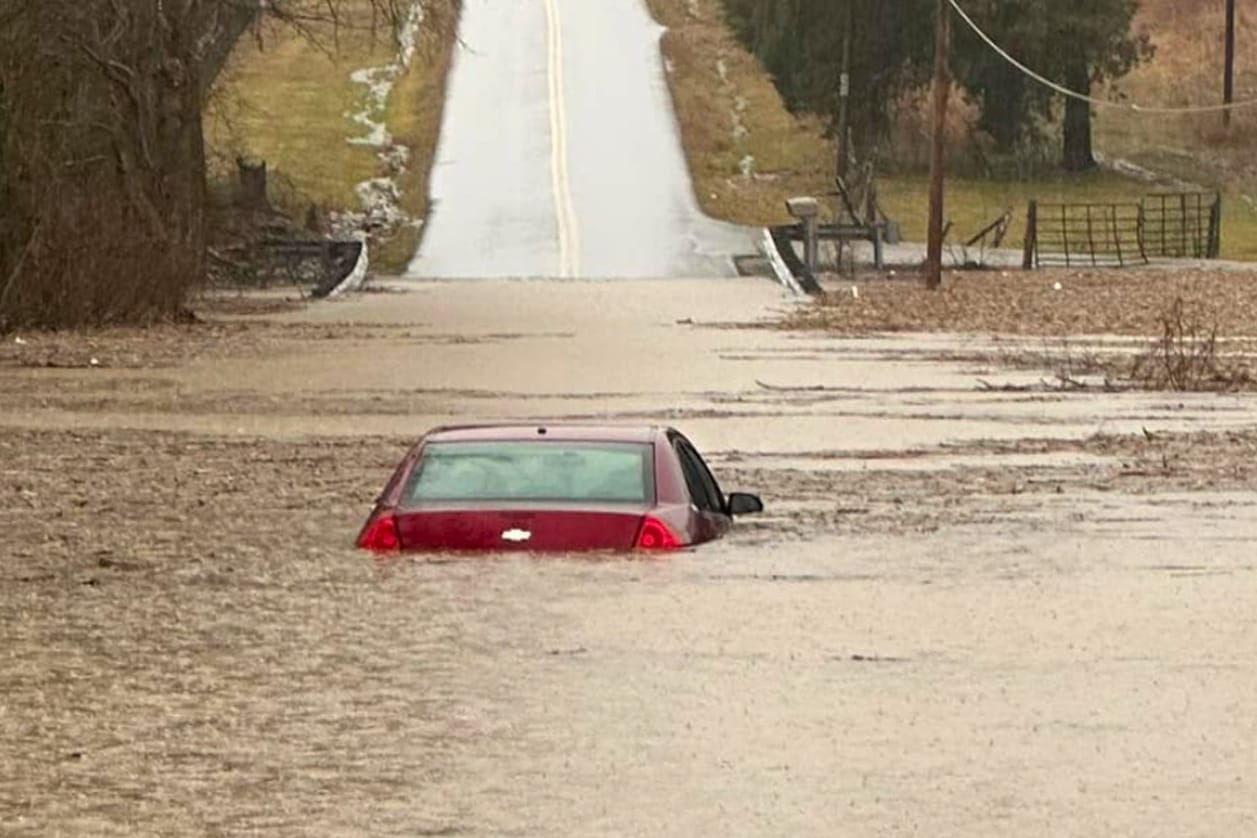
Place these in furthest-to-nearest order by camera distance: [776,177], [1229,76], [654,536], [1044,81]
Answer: [1229,76] < [1044,81] < [776,177] < [654,536]

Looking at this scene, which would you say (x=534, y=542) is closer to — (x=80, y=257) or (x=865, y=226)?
(x=80, y=257)

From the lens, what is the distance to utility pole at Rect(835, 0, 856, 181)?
75.9 meters

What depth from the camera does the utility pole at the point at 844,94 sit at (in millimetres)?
75875

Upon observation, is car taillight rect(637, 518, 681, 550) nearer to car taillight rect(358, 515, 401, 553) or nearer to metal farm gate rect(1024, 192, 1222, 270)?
car taillight rect(358, 515, 401, 553)

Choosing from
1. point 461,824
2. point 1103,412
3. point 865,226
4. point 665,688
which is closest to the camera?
point 461,824

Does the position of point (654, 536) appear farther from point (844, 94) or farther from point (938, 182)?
point (844, 94)

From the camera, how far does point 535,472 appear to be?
16.8m

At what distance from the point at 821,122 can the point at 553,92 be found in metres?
7.17

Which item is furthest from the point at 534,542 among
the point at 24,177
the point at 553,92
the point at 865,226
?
the point at 553,92

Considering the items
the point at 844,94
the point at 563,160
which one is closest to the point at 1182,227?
the point at 844,94

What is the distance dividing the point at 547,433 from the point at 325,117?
2760 inches

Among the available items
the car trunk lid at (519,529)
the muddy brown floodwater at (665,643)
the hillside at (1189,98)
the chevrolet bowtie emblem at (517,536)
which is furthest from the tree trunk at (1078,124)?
the chevrolet bowtie emblem at (517,536)

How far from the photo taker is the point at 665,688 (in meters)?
13.4

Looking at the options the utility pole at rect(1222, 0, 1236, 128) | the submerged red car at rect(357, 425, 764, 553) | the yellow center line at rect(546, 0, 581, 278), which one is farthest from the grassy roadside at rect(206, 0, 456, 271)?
the submerged red car at rect(357, 425, 764, 553)
